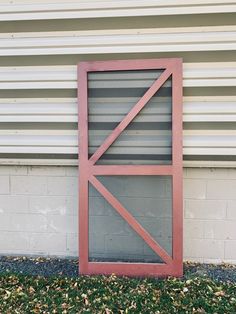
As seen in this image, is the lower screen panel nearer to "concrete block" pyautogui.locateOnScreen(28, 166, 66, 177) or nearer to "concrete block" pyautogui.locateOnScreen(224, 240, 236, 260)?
"concrete block" pyautogui.locateOnScreen(28, 166, 66, 177)

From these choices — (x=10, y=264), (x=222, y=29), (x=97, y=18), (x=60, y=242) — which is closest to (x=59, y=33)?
(x=97, y=18)

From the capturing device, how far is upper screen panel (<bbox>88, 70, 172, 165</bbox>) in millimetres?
2926

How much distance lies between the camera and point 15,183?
3.38 metres

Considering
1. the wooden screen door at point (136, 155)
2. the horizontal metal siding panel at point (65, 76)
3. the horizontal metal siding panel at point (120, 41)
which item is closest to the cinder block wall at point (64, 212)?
the wooden screen door at point (136, 155)

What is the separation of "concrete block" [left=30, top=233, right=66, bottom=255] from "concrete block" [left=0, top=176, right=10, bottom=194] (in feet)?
1.64

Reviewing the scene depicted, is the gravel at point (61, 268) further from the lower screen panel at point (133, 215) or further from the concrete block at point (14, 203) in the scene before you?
the concrete block at point (14, 203)

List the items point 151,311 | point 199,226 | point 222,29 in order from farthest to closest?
point 199,226
point 222,29
point 151,311

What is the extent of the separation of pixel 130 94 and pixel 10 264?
1.94 m

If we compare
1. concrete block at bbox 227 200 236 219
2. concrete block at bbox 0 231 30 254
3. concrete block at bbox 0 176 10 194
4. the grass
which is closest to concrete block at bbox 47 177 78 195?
concrete block at bbox 0 176 10 194

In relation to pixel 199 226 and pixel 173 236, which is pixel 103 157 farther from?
pixel 199 226

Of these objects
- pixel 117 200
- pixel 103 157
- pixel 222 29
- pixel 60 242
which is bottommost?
pixel 60 242

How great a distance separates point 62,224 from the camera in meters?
3.36

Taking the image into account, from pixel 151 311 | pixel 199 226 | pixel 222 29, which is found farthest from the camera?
pixel 199 226

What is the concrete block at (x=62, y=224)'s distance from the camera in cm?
334
